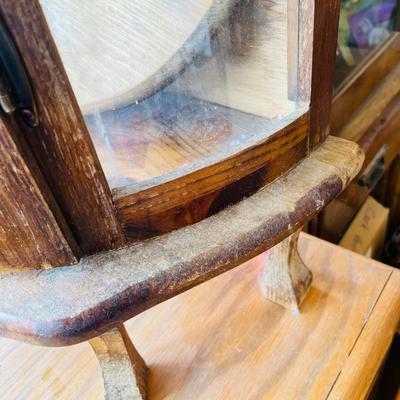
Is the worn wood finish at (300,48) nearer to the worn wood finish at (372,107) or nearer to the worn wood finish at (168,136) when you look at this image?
the worn wood finish at (168,136)

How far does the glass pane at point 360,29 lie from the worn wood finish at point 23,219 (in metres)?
0.68

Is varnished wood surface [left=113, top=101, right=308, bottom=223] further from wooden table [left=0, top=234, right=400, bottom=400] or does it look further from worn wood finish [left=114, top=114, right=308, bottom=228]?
wooden table [left=0, top=234, right=400, bottom=400]

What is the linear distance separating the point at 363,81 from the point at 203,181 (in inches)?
26.1

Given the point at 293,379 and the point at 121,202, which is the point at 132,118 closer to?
the point at 121,202

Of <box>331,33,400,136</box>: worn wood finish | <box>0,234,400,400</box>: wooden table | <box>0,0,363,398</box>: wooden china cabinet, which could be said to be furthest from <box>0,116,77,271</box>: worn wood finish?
<box>331,33,400,136</box>: worn wood finish

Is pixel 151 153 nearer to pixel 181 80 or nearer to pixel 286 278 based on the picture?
pixel 181 80

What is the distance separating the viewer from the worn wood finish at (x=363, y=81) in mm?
803

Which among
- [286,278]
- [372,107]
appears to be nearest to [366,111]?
[372,107]

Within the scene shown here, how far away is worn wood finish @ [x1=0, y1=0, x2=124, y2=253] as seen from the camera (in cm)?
23

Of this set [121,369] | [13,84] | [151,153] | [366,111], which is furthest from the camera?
[366,111]

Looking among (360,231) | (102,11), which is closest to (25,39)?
(102,11)

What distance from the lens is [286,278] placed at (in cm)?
57

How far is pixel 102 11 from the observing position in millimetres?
303

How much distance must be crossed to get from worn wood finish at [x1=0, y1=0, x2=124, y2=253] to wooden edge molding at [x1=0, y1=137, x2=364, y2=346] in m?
0.03
